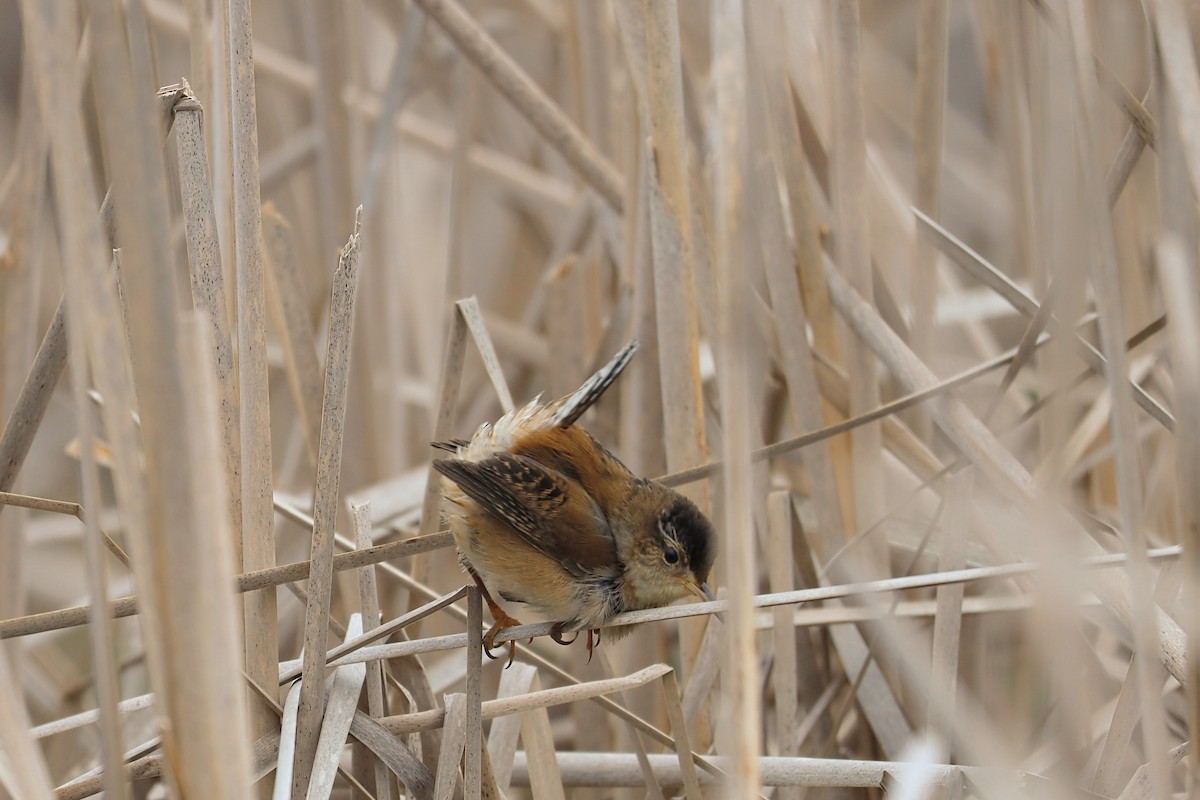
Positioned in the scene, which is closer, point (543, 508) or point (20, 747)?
point (20, 747)

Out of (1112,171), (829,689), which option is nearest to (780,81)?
(1112,171)

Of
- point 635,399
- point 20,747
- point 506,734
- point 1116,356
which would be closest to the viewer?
point 20,747

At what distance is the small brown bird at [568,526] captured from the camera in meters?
1.88

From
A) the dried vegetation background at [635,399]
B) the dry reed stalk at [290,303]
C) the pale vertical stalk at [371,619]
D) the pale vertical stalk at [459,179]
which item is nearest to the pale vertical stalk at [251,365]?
the dried vegetation background at [635,399]

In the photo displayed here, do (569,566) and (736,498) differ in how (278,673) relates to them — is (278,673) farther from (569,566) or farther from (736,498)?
(736,498)

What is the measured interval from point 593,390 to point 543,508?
23 cm

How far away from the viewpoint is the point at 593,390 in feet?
6.44

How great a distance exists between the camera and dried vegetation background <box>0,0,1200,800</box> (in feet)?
3.22

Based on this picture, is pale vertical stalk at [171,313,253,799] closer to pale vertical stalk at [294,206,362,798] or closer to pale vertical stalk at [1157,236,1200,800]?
pale vertical stalk at [294,206,362,798]

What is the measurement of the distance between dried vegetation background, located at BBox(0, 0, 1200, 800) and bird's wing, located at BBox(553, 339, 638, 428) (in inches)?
3.6

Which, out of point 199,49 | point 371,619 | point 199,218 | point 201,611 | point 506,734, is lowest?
point 506,734

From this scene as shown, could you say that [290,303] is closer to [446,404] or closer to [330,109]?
[446,404]

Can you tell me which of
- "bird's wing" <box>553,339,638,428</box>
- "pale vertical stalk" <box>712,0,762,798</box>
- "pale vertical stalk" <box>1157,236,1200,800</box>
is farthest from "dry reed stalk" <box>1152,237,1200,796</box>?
"bird's wing" <box>553,339,638,428</box>

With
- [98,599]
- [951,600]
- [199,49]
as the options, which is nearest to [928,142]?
[951,600]
